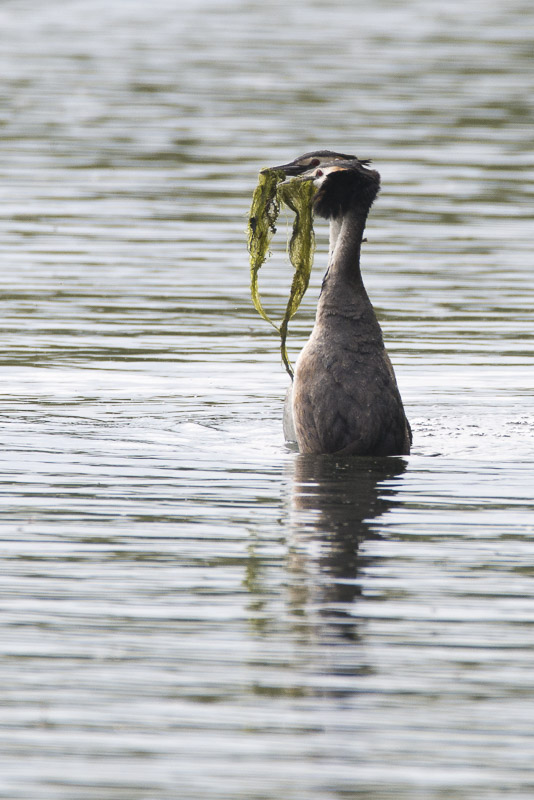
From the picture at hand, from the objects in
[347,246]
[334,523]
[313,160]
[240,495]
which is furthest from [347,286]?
[334,523]

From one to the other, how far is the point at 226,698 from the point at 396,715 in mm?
640

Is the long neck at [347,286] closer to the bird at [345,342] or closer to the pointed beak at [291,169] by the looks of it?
the bird at [345,342]

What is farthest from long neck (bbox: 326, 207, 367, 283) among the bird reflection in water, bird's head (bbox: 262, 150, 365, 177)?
the bird reflection in water

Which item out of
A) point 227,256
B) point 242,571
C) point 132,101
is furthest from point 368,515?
point 132,101

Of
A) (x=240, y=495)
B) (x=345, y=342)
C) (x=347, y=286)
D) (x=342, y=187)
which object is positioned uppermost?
(x=342, y=187)

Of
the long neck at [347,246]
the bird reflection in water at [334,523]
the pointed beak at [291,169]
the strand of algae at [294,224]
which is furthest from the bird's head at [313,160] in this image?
the bird reflection in water at [334,523]

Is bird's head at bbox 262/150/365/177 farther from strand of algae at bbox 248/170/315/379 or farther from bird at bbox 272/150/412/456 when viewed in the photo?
strand of algae at bbox 248/170/315/379

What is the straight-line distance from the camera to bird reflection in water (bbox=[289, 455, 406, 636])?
7.82 metres

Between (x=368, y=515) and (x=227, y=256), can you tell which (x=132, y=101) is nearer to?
(x=227, y=256)

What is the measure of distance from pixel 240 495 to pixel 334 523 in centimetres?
86

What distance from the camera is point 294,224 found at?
11.5 meters

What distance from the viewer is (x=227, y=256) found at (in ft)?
63.4

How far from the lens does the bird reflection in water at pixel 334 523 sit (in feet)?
25.7

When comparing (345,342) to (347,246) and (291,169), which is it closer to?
(347,246)
